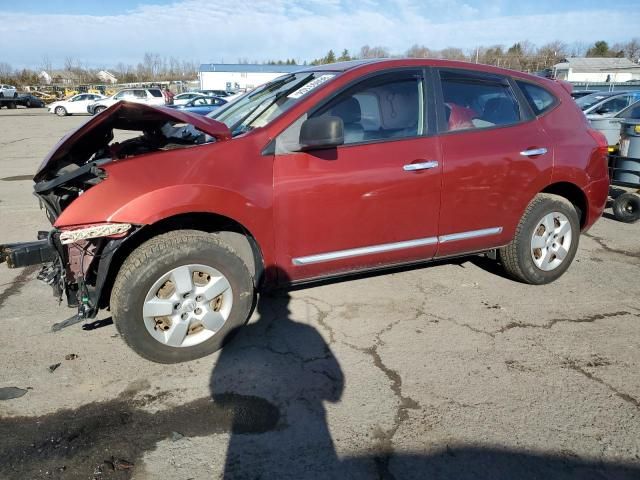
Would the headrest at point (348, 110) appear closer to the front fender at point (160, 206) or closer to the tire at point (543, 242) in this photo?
the front fender at point (160, 206)

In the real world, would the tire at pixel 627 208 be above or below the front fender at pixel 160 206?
below

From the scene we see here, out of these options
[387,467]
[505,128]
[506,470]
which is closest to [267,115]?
[505,128]

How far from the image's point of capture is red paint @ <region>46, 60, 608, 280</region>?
115 inches

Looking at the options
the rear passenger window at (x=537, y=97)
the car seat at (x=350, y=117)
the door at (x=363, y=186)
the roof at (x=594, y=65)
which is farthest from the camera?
the roof at (x=594, y=65)

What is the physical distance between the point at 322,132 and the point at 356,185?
48 cm

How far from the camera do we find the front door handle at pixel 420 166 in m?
3.49

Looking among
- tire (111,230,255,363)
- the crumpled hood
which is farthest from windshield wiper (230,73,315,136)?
tire (111,230,255,363)

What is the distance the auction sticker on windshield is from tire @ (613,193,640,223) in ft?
16.9

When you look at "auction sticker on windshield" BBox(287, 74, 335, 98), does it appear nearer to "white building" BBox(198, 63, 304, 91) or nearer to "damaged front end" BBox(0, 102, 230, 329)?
"damaged front end" BBox(0, 102, 230, 329)

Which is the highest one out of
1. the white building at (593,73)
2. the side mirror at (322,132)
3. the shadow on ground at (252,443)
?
the white building at (593,73)

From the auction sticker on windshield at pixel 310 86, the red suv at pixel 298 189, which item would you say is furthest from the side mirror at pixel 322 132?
the auction sticker on windshield at pixel 310 86

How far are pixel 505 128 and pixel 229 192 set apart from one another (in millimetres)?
2286

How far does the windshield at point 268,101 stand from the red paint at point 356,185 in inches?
6.7

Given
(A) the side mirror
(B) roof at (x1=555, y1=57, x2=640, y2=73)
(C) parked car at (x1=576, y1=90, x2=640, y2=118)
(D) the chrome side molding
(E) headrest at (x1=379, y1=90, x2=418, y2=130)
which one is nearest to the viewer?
(A) the side mirror
